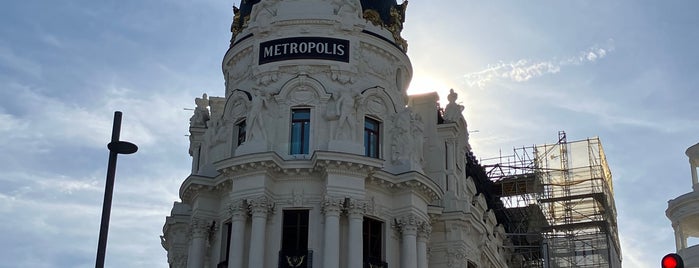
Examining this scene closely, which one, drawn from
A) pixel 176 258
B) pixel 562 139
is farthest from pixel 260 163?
pixel 562 139

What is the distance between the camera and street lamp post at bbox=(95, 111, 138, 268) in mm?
20156

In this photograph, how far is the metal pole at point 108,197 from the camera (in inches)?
789

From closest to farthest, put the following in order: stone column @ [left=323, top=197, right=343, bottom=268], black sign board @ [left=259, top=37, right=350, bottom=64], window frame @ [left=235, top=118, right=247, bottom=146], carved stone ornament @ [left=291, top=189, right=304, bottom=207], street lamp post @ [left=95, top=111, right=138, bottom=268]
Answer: street lamp post @ [left=95, top=111, right=138, bottom=268] → stone column @ [left=323, top=197, right=343, bottom=268] → carved stone ornament @ [left=291, top=189, right=304, bottom=207] → black sign board @ [left=259, top=37, right=350, bottom=64] → window frame @ [left=235, top=118, right=247, bottom=146]

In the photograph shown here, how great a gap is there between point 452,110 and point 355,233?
516 inches

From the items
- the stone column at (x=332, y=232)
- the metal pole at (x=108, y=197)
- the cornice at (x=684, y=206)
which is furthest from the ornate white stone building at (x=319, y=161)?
the metal pole at (x=108, y=197)

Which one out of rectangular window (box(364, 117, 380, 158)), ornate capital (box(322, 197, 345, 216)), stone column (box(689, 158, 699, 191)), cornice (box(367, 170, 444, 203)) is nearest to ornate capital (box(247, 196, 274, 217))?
ornate capital (box(322, 197, 345, 216))

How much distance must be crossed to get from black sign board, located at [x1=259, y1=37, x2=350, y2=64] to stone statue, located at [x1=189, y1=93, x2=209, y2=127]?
24.2 ft

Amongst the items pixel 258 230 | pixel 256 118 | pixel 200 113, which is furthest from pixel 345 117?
pixel 200 113

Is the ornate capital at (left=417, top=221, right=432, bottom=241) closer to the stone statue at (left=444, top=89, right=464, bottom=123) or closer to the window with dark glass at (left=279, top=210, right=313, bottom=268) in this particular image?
the window with dark glass at (left=279, top=210, right=313, bottom=268)

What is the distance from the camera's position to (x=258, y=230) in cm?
3872

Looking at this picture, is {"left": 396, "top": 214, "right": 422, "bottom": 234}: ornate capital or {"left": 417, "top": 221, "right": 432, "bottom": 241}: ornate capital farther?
{"left": 417, "top": 221, "right": 432, "bottom": 241}: ornate capital

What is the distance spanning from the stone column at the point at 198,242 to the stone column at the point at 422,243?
957cm

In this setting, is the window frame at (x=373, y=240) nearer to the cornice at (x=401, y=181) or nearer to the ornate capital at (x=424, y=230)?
the cornice at (x=401, y=181)

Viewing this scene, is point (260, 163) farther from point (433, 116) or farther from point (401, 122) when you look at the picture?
point (433, 116)
